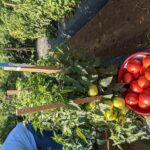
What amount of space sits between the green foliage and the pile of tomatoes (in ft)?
5.60

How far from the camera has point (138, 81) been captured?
126 inches

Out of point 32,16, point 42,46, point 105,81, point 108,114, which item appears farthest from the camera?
point 42,46

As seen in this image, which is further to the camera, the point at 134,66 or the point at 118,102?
the point at 134,66

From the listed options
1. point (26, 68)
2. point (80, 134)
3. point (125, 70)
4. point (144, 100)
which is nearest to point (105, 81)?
point (125, 70)

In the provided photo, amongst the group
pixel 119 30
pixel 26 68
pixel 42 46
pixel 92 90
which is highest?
pixel 42 46

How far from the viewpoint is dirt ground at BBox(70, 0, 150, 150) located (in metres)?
3.87

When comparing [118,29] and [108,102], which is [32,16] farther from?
[108,102]

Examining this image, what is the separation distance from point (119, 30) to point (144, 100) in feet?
4.62

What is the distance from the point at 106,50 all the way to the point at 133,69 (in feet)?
4.51

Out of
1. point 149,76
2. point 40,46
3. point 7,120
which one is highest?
point 40,46

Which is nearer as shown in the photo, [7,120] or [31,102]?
[31,102]

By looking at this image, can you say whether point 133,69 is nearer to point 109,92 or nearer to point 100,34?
point 109,92

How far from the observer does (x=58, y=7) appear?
15.6 feet

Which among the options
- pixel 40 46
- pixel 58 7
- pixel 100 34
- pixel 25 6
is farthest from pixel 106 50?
pixel 40 46
